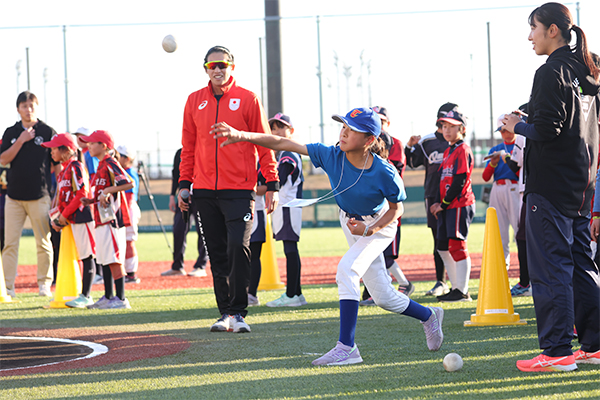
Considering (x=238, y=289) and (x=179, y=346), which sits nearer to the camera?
(x=179, y=346)

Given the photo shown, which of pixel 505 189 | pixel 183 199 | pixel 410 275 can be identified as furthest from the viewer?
pixel 410 275

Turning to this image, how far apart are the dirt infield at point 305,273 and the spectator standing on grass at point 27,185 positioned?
955mm

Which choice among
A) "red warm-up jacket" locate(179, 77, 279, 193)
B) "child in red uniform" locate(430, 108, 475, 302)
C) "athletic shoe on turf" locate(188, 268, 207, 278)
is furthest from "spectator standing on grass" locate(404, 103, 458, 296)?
"athletic shoe on turf" locate(188, 268, 207, 278)

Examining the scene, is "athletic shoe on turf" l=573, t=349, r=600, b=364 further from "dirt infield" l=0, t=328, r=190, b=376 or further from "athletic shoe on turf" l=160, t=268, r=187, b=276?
"athletic shoe on turf" l=160, t=268, r=187, b=276

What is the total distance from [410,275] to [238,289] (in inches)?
220

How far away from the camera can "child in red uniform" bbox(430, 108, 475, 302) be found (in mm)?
7818

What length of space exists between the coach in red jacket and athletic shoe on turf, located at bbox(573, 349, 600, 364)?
280cm

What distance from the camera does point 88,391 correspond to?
4117mm

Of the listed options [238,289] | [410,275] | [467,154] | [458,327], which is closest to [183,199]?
[238,289]

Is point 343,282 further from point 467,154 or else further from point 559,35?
point 467,154

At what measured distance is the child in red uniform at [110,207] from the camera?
7.88 meters

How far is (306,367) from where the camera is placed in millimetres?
4645

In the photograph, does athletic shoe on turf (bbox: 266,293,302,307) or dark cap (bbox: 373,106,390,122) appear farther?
dark cap (bbox: 373,106,390,122)

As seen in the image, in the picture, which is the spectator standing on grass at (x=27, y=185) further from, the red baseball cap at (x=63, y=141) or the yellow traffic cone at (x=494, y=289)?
the yellow traffic cone at (x=494, y=289)
